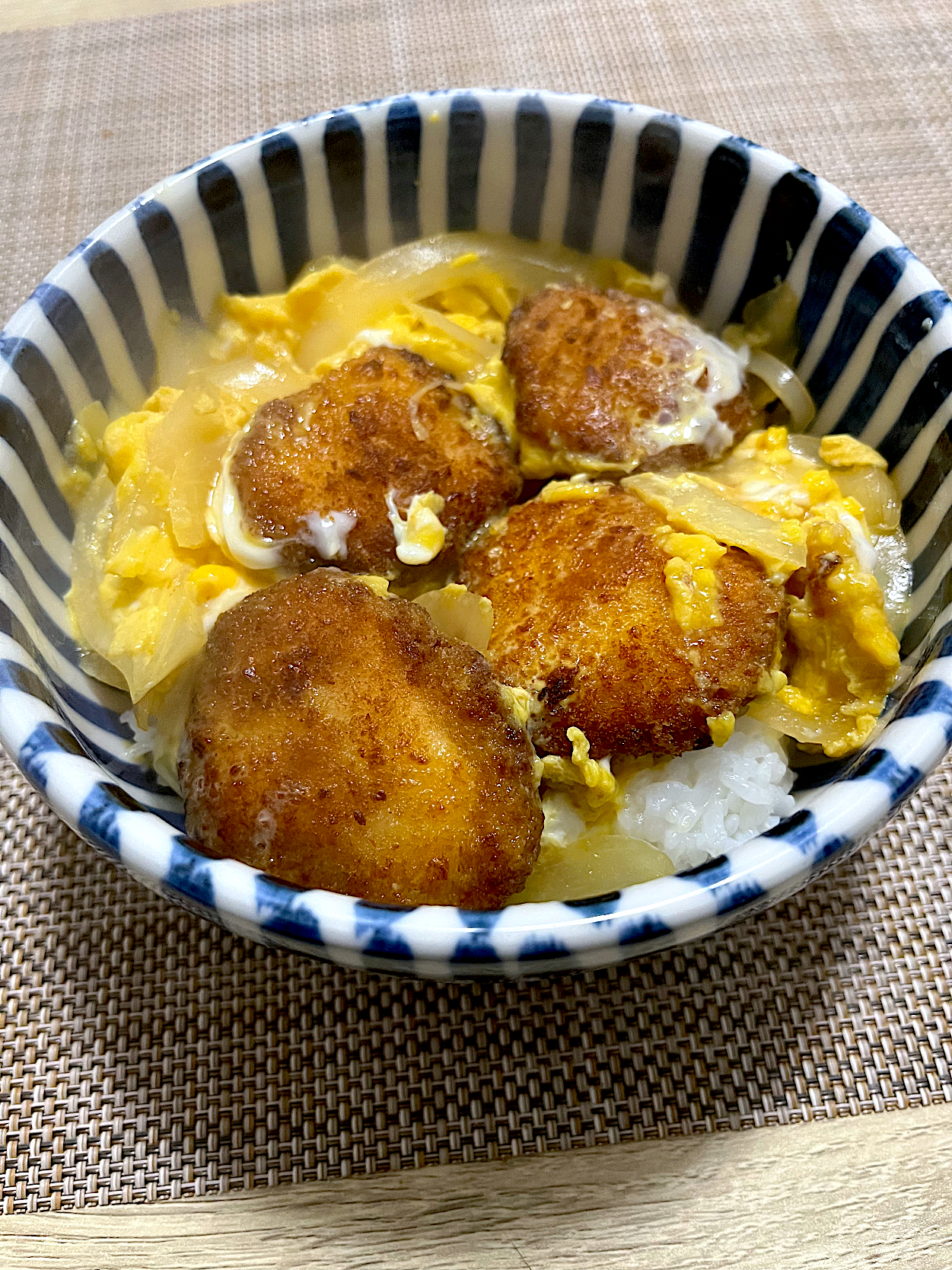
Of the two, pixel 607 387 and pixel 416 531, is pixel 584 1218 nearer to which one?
pixel 416 531

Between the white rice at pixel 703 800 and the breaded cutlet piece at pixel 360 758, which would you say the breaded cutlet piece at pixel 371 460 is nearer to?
the breaded cutlet piece at pixel 360 758

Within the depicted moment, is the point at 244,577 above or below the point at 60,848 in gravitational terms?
above

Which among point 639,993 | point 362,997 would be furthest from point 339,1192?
point 639,993

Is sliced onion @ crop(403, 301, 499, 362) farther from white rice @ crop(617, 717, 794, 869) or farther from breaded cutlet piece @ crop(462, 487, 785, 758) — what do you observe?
white rice @ crop(617, 717, 794, 869)

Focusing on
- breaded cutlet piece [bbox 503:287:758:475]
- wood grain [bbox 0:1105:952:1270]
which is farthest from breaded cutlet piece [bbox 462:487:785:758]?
wood grain [bbox 0:1105:952:1270]

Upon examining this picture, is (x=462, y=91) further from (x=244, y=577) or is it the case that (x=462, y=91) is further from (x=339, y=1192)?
(x=339, y=1192)
